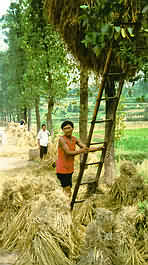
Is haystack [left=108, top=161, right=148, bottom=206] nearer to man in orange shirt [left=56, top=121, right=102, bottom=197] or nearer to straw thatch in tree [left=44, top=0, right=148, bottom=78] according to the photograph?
man in orange shirt [left=56, top=121, right=102, bottom=197]

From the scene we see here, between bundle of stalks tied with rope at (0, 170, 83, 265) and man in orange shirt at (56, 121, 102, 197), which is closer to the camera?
bundle of stalks tied with rope at (0, 170, 83, 265)

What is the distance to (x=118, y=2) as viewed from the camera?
6.88 feet

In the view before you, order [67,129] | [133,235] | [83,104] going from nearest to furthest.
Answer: [133,235]
[67,129]
[83,104]

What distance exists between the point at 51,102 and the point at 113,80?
686cm

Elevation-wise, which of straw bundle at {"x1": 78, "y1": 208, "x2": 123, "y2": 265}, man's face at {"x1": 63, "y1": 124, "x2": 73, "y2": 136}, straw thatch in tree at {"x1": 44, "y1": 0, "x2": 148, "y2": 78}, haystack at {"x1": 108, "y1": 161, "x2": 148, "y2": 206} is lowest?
haystack at {"x1": 108, "y1": 161, "x2": 148, "y2": 206}

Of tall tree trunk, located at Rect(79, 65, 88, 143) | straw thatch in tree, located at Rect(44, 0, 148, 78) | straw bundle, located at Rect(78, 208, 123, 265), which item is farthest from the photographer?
tall tree trunk, located at Rect(79, 65, 88, 143)

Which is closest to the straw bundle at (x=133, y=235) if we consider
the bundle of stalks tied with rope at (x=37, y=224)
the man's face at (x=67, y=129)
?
the bundle of stalks tied with rope at (x=37, y=224)

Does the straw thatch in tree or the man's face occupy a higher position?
the straw thatch in tree

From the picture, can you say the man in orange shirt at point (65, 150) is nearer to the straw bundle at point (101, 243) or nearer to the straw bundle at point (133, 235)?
the straw bundle at point (133, 235)

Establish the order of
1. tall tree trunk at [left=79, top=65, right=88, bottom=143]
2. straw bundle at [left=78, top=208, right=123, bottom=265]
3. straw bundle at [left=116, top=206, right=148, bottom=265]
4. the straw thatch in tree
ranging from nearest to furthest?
straw bundle at [left=78, top=208, right=123, bottom=265], straw bundle at [left=116, top=206, right=148, bottom=265], the straw thatch in tree, tall tree trunk at [left=79, top=65, right=88, bottom=143]

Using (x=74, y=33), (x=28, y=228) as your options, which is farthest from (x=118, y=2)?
(x=74, y=33)

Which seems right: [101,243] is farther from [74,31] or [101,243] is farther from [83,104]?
[83,104]

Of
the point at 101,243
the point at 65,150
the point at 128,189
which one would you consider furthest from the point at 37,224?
the point at 128,189

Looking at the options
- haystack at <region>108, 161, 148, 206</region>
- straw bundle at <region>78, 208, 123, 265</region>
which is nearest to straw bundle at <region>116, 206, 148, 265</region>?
straw bundle at <region>78, 208, 123, 265</region>
